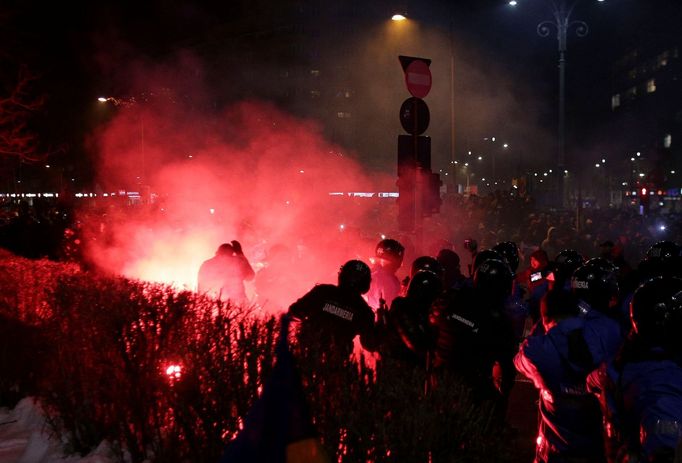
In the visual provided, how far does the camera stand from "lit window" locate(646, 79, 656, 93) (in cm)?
8165

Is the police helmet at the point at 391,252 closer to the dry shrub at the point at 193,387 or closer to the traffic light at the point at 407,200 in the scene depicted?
the traffic light at the point at 407,200

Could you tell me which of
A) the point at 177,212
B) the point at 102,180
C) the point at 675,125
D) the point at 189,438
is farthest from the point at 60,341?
the point at 675,125

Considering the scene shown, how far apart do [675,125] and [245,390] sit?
67.9m

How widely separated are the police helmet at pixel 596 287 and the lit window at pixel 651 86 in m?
88.2

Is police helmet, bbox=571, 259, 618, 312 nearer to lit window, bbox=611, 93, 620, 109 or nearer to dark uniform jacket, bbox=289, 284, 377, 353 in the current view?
dark uniform jacket, bbox=289, 284, 377, 353

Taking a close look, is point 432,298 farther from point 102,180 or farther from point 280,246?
point 102,180

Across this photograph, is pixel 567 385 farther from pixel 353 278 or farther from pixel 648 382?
pixel 353 278

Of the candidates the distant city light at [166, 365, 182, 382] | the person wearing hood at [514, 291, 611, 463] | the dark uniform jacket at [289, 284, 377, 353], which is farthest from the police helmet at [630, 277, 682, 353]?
the distant city light at [166, 365, 182, 382]

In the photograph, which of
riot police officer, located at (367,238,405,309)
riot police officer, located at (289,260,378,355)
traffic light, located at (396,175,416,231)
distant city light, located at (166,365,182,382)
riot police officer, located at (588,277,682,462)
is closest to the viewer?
riot police officer, located at (588,277,682,462)

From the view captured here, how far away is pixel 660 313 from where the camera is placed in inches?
96.0

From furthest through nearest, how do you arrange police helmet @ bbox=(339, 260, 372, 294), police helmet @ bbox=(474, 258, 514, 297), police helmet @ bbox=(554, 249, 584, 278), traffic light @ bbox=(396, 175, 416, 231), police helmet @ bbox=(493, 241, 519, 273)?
traffic light @ bbox=(396, 175, 416, 231), police helmet @ bbox=(493, 241, 519, 273), police helmet @ bbox=(554, 249, 584, 278), police helmet @ bbox=(339, 260, 372, 294), police helmet @ bbox=(474, 258, 514, 297)

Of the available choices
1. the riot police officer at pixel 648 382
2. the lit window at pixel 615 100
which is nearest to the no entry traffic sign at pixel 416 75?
the riot police officer at pixel 648 382

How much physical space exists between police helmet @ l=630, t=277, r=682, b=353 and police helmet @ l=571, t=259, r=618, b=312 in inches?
Result: 43.0

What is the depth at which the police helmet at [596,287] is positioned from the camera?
3641 mm
